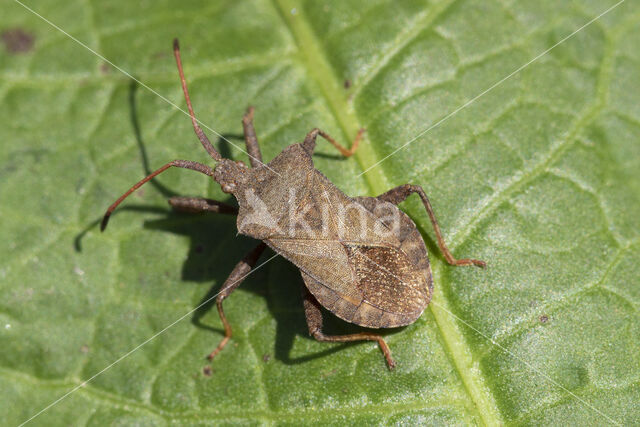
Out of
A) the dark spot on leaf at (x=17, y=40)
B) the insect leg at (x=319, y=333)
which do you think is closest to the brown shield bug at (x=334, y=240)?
the insect leg at (x=319, y=333)

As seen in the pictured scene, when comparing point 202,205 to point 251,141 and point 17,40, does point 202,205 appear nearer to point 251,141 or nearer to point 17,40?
point 251,141

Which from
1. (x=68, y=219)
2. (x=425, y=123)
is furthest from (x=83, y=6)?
(x=425, y=123)

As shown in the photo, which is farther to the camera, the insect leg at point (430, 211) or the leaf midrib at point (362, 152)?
the insect leg at point (430, 211)

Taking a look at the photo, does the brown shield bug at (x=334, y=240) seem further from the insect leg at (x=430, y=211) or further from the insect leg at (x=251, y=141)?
the insect leg at (x=251, y=141)

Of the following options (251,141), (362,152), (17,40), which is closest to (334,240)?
(362,152)

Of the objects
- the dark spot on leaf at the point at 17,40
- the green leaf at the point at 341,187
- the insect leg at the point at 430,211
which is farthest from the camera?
the dark spot on leaf at the point at 17,40

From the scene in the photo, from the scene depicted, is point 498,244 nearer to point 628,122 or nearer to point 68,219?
point 628,122

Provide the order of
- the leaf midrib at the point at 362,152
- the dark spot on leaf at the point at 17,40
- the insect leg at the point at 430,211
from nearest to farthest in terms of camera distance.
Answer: the leaf midrib at the point at 362,152, the insect leg at the point at 430,211, the dark spot on leaf at the point at 17,40
